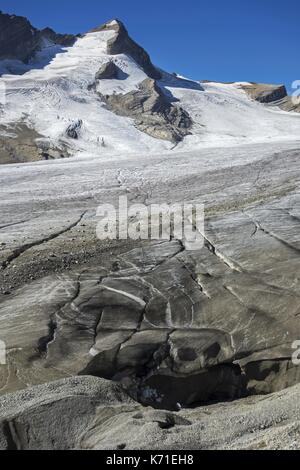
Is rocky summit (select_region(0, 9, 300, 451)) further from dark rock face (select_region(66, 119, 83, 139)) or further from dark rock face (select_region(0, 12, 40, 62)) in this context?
dark rock face (select_region(0, 12, 40, 62))

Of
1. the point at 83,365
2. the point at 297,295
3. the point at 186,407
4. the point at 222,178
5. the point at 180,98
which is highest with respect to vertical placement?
the point at 180,98

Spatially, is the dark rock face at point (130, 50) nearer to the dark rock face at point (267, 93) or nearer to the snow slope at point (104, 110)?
the snow slope at point (104, 110)

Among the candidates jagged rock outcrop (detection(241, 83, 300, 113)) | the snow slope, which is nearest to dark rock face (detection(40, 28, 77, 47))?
the snow slope

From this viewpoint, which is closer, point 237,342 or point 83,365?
point 83,365

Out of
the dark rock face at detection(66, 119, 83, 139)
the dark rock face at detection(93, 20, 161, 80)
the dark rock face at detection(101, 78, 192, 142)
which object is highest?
the dark rock face at detection(93, 20, 161, 80)

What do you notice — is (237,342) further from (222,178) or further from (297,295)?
(222,178)

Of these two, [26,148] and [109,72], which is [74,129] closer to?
[26,148]

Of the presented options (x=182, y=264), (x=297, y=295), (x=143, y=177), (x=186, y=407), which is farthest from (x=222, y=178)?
(x=186, y=407)
